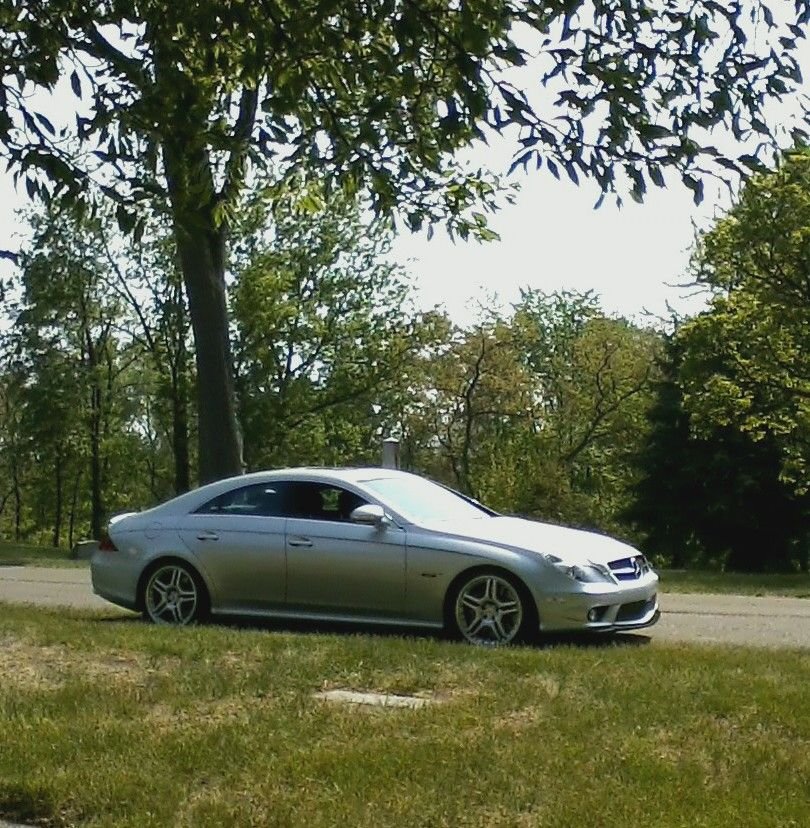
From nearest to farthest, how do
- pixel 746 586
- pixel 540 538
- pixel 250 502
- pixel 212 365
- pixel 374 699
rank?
pixel 374 699
pixel 540 538
pixel 250 502
pixel 212 365
pixel 746 586

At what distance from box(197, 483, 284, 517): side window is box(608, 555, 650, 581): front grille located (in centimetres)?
292

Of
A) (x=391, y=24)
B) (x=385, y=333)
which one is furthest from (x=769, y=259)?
(x=391, y=24)

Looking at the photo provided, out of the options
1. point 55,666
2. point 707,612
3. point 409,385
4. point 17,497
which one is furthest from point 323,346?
point 55,666

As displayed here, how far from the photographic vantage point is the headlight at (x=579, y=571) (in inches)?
437

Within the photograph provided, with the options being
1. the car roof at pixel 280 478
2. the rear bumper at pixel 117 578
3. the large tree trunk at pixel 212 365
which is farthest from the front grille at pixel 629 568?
the large tree trunk at pixel 212 365

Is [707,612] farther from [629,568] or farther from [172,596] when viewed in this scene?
[172,596]

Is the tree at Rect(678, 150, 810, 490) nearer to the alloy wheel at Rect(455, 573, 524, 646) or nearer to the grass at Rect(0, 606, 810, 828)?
the alloy wheel at Rect(455, 573, 524, 646)

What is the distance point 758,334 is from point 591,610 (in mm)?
27313

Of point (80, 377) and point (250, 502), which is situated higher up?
point (80, 377)

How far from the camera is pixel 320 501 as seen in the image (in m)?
12.4

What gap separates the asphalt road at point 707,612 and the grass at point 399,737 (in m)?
2.71

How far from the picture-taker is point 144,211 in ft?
26.3

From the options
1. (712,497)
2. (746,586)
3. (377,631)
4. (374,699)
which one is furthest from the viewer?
(712,497)

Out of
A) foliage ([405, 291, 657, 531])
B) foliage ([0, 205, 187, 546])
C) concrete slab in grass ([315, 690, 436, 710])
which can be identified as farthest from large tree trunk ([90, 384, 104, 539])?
concrete slab in grass ([315, 690, 436, 710])
